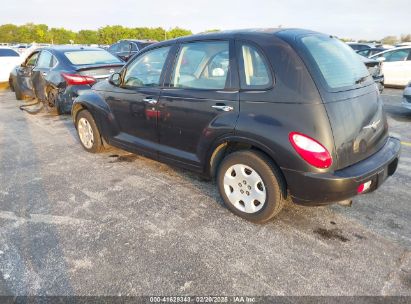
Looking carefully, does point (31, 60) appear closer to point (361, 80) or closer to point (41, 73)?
point (41, 73)

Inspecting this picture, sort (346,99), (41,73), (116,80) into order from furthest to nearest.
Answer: (41,73), (116,80), (346,99)

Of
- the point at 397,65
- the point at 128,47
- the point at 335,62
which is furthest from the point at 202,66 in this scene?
the point at 128,47

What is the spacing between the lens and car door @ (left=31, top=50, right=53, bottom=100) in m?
7.73

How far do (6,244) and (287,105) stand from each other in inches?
108

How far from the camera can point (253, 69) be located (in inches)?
116

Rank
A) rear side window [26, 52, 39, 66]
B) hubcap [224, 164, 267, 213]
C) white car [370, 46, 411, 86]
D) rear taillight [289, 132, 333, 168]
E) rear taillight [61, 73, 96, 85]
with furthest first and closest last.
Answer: white car [370, 46, 411, 86], rear side window [26, 52, 39, 66], rear taillight [61, 73, 96, 85], hubcap [224, 164, 267, 213], rear taillight [289, 132, 333, 168]

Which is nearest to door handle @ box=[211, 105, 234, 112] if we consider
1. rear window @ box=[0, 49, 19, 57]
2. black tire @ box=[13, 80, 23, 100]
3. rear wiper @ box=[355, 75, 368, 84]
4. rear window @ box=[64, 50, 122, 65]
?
rear wiper @ box=[355, 75, 368, 84]

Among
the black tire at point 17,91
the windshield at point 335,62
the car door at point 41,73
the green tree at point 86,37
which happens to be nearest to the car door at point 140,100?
the windshield at point 335,62

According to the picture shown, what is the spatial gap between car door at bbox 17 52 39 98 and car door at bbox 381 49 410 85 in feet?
37.0

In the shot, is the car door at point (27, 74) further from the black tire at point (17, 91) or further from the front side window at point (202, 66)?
the front side window at point (202, 66)

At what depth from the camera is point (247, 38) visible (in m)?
3.02

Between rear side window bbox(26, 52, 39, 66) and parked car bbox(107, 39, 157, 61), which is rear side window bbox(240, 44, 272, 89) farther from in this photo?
parked car bbox(107, 39, 157, 61)

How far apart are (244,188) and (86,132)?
10.3ft

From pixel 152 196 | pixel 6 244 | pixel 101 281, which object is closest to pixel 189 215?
pixel 152 196
